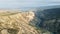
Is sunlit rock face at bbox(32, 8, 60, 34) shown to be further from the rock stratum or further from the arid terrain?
the arid terrain

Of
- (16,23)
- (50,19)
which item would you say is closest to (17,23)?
(16,23)

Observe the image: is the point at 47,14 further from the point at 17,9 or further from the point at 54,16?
the point at 17,9

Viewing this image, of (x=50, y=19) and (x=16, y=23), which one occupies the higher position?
(x=50, y=19)

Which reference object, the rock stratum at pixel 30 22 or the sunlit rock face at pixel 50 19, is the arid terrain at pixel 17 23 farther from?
the sunlit rock face at pixel 50 19

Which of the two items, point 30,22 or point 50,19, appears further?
point 50,19

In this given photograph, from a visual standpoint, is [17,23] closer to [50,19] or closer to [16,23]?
[16,23]

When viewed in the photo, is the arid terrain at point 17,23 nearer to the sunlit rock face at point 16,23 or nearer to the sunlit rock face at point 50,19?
the sunlit rock face at point 16,23

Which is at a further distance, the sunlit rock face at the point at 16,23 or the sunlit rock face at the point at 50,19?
the sunlit rock face at the point at 50,19

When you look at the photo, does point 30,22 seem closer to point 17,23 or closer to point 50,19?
point 17,23

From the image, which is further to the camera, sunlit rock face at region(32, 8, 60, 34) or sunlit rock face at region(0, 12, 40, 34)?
sunlit rock face at region(32, 8, 60, 34)

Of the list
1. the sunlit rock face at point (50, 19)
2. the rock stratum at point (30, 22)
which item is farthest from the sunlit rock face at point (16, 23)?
the sunlit rock face at point (50, 19)

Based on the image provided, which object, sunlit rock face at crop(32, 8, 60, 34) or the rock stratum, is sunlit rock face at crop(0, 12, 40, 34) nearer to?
the rock stratum

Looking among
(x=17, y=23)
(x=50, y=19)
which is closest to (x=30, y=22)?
(x=17, y=23)

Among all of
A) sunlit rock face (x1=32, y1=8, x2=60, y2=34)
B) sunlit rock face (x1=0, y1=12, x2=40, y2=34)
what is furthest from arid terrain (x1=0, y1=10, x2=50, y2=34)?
sunlit rock face (x1=32, y1=8, x2=60, y2=34)
